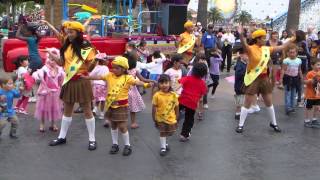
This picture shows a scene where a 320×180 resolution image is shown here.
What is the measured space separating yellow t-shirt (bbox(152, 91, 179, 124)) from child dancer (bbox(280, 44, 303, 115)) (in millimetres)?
3599

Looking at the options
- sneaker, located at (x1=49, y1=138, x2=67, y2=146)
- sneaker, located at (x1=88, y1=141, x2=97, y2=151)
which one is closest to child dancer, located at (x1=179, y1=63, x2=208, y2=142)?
sneaker, located at (x1=88, y1=141, x2=97, y2=151)

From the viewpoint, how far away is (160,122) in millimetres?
6848

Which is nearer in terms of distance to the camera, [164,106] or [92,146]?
[164,106]

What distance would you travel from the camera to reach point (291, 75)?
9.67 metres

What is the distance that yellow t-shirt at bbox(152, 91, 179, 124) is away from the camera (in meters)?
6.79

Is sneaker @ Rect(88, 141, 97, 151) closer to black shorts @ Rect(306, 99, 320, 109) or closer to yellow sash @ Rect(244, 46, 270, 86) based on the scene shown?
yellow sash @ Rect(244, 46, 270, 86)

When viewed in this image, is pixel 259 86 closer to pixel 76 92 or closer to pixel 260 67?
pixel 260 67

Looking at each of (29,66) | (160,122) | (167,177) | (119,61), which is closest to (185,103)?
(160,122)

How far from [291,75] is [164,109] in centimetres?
379

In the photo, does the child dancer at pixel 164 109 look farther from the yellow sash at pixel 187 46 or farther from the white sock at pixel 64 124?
the yellow sash at pixel 187 46

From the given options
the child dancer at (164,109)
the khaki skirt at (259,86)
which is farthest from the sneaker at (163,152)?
the khaki skirt at (259,86)

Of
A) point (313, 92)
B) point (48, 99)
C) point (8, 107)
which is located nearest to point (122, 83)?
point (48, 99)

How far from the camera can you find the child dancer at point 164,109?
679 centimetres

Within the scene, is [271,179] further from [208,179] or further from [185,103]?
[185,103]
